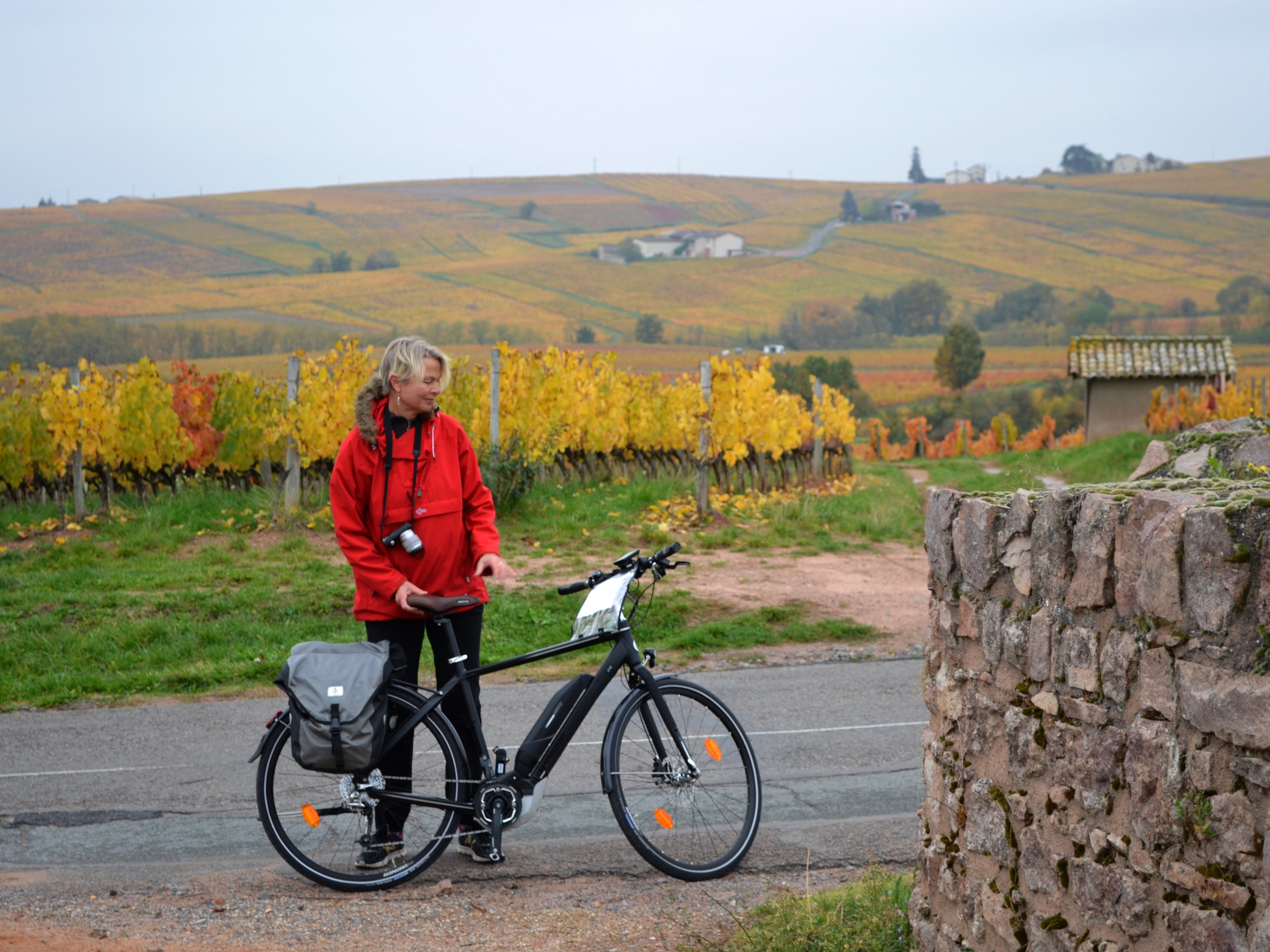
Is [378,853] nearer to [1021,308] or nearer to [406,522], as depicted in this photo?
[406,522]

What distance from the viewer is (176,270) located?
121625 mm

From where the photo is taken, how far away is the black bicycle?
4316 millimetres

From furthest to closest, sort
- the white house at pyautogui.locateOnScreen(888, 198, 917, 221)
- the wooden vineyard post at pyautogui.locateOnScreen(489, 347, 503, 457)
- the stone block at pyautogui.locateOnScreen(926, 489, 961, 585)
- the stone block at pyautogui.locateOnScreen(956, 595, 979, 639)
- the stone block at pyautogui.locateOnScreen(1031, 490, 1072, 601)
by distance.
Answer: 1. the white house at pyautogui.locateOnScreen(888, 198, 917, 221)
2. the wooden vineyard post at pyautogui.locateOnScreen(489, 347, 503, 457)
3. the stone block at pyautogui.locateOnScreen(926, 489, 961, 585)
4. the stone block at pyautogui.locateOnScreen(956, 595, 979, 639)
5. the stone block at pyautogui.locateOnScreen(1031, 490, 1072, 601)

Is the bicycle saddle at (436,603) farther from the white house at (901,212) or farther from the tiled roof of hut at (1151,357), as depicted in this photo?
the white house at (901,212)

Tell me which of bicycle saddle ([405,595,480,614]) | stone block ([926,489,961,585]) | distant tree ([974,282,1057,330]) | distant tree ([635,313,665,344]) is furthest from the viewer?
distant tree ([974,282,1057,330])

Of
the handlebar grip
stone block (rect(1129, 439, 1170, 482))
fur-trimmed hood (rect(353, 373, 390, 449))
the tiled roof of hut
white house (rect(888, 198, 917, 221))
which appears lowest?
the handlebar grip

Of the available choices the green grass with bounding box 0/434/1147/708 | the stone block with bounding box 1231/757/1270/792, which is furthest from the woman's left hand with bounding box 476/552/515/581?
the stone block with bounding box 1231/757/1270/792

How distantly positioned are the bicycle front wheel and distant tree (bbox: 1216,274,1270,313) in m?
122

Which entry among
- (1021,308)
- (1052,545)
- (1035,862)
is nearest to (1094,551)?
(1052,545)

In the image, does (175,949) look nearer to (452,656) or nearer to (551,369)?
(452,656)

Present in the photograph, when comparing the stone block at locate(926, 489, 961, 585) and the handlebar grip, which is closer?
the stone block at locate(926, 489, 961, 585)

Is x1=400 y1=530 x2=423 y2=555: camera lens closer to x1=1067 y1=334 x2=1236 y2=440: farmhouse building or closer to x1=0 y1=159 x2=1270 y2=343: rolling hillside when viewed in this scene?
x1=1067 y1=334 x2=1236 y2=440: farmhouse building

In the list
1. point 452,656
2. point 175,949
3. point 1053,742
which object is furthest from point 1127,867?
point 175,949

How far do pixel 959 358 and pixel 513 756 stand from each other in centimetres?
7337
